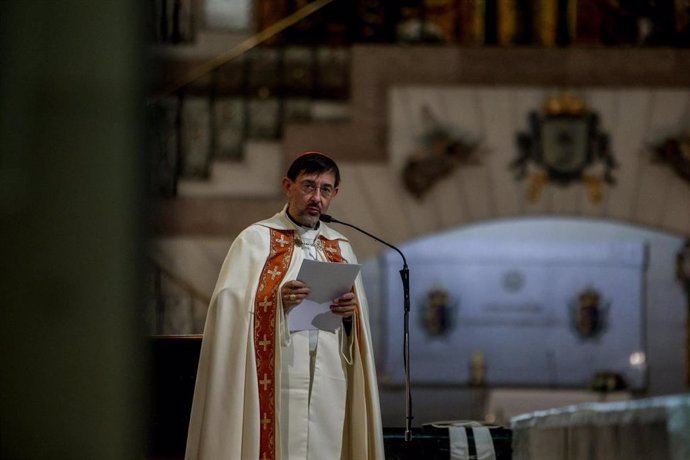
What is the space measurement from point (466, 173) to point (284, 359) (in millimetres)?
5664

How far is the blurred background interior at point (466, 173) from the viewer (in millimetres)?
9367

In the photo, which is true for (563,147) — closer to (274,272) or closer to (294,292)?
(274,272)

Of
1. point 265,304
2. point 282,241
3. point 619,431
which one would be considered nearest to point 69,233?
point 619,431

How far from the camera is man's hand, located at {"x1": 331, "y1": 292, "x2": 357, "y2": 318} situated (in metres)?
3.95

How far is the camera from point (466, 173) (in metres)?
9.57

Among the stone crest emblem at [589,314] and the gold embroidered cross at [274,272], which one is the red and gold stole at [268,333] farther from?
the stone crest emblem at [589,314]

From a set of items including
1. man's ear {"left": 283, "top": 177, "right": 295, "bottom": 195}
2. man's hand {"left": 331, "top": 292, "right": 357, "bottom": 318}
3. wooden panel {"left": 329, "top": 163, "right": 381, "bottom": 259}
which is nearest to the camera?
man's hand {"left": 331, "top": 292, "right": 357, "bottom": 318}

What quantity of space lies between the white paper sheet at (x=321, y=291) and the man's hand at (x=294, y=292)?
0.07ft

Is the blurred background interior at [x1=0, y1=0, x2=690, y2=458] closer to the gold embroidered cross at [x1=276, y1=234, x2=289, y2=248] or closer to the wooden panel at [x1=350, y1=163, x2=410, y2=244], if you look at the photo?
the wooden panel at [x1=350, y1=163, x2=410, y2=244]

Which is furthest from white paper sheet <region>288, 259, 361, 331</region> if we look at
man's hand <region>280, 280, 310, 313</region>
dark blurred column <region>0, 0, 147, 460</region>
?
dark blurred column <region>0, 0, 147, 460</region>

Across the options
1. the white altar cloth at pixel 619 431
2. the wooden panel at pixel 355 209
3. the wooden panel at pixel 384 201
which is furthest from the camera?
the wooden panel at pixel 384 201

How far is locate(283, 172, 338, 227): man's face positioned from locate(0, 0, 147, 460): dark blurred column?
3215 mm

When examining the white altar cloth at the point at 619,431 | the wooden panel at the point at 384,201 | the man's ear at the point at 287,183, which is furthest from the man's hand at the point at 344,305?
the wooden panel at the point at 384,201

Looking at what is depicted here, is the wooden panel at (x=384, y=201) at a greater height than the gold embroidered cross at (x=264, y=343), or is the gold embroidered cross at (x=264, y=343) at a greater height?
the wooden panel at (x=384, y=201)
